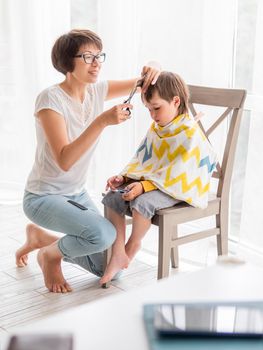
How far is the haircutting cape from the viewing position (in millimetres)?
2361

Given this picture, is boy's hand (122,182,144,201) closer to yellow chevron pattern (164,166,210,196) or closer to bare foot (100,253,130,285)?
yellow chevron pattern (164,166,210,196)

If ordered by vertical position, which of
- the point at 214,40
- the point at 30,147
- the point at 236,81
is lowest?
the point at 30,147

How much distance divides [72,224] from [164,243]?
1.16 feet

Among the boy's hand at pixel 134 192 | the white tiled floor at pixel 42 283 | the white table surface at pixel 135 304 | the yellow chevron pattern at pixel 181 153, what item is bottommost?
the white tiled floor at pixel 42 283

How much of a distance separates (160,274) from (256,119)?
30.3 inches

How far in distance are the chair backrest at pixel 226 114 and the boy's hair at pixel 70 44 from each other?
473 millimetres

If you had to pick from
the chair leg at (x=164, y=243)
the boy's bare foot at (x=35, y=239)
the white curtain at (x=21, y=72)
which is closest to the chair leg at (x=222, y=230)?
the chair leg at (x=164, y=243)

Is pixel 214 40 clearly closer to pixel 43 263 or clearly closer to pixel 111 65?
pixel 111 65

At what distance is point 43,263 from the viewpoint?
2.57m

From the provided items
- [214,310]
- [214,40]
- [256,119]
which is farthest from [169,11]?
[214,310]

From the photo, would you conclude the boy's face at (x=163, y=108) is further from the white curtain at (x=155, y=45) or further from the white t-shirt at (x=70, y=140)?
the white curtain at (x=155, y=45)

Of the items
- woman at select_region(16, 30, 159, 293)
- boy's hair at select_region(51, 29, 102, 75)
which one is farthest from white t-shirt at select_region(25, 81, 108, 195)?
boy's hair at select_region(51, 29, 102, 75)

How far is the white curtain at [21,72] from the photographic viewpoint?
3.66 meters

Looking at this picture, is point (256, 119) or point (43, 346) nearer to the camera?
point (43, 346)
